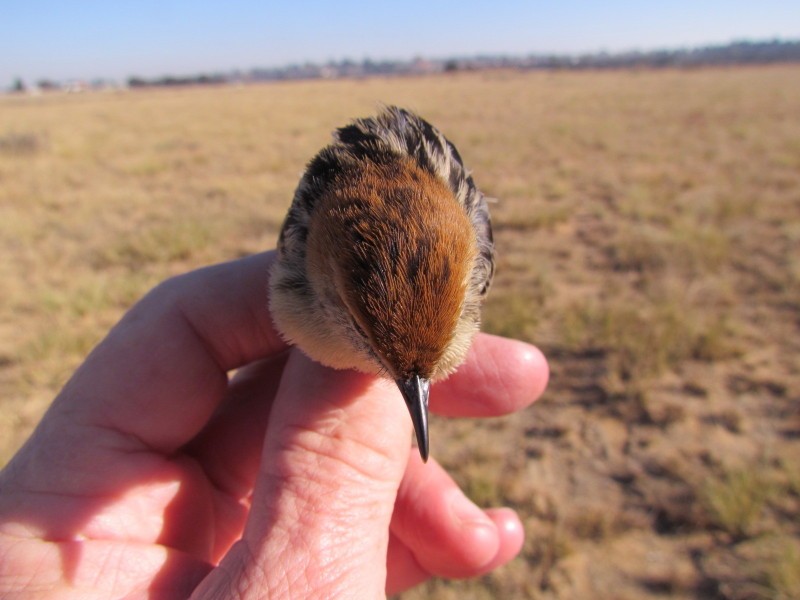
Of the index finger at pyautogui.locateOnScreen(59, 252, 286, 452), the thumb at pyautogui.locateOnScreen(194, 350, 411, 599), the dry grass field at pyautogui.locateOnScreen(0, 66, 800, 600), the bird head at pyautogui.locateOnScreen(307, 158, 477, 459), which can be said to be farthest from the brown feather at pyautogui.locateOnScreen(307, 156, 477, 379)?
the dry grass field at pyautogui.locateOnScreen(0, 66, 800, 600)

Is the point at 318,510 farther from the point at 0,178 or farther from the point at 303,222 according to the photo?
the point at 0,178

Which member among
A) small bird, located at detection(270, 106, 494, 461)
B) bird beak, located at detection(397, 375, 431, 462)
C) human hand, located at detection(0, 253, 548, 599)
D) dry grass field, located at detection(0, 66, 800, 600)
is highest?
small bird, located at detection(270, 106, 494, 461)

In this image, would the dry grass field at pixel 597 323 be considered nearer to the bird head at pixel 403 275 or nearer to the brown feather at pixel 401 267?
the bird head at pixel 403 275

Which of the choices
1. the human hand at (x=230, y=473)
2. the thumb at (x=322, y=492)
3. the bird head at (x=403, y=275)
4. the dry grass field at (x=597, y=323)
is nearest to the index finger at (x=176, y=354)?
the human hand at (x=230, y=473)

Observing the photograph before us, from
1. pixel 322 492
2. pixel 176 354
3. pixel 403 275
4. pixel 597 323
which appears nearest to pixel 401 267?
pixel 403 275

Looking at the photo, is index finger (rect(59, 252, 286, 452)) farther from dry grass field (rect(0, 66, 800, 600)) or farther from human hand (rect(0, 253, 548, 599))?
dry grass field (rect(0, 66, 800, 600))

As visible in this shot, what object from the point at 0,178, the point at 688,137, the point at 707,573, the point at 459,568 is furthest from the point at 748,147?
the point at 0,178
